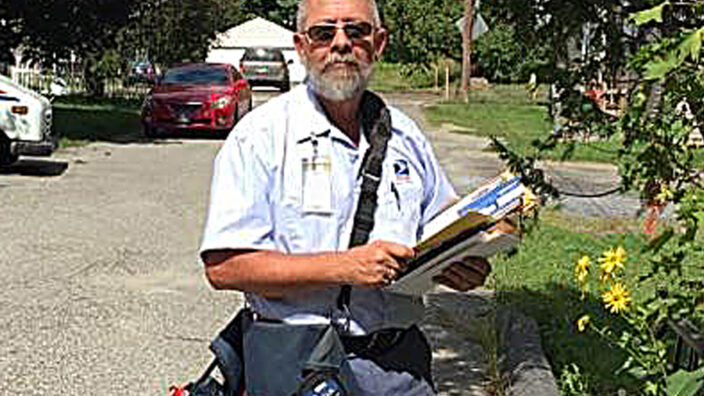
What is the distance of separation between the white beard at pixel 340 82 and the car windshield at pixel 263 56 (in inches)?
1987

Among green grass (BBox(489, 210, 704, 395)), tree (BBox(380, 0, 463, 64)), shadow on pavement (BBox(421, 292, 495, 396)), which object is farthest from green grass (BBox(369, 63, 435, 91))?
shadow on pavement (BBox(421, 292, 495, 396))

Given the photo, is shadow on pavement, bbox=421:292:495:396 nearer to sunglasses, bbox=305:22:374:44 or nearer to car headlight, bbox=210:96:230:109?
sunglasses, bbox=305:22:374:44

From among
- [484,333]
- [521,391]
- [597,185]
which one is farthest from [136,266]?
[597,185]

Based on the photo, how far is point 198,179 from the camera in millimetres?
18703

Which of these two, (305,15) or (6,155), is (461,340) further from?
(6,155)

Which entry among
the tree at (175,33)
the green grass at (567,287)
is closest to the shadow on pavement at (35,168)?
the green grass at (567,287)

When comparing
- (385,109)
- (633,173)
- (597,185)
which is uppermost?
(385,109)

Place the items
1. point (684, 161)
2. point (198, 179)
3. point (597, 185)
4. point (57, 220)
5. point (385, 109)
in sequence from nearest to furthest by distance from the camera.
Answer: point (385, 109)
point (684, 161)
point (57, 220)
point (198, 179)
point (597, 185)

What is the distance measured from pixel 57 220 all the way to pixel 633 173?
30.4ft

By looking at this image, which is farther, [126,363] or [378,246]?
[126,363]

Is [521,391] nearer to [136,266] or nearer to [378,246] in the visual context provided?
[378,246]

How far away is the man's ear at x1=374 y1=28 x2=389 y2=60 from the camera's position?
3430mm

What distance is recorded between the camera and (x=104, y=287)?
9.96 meters

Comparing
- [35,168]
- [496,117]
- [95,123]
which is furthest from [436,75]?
[35,168]
